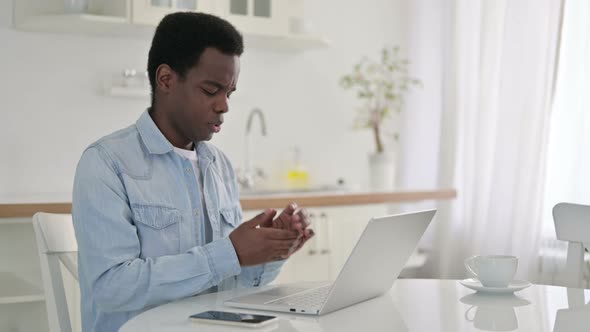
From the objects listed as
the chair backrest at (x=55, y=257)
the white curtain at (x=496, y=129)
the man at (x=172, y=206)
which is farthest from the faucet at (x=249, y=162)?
the chair backrest at (x=55, y=257)

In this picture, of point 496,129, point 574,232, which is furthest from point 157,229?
point 496,129

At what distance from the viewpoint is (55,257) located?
1545 millimetres

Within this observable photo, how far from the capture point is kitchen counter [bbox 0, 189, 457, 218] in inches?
101

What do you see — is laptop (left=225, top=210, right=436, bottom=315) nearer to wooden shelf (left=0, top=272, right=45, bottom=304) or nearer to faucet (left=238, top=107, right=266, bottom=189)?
wooden shelf (left=0, top=272, right=45, bottom=304)

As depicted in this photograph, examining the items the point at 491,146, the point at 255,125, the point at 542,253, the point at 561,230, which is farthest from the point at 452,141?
the point at 561,230

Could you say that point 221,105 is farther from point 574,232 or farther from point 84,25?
point 84,25

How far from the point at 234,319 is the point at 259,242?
0.27 m

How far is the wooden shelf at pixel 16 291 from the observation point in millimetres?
2525

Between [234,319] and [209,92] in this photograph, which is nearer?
[234,319]

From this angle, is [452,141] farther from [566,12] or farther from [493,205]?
[566,12]

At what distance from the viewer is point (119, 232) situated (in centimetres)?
150

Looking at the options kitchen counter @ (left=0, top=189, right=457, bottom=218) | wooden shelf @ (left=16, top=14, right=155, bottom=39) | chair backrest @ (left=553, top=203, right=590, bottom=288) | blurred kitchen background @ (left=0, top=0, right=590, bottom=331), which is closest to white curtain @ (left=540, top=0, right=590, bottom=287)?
blurred kitchen background @ (left=0, top=0, right=590, bottom=331)

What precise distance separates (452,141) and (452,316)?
272 centimetres

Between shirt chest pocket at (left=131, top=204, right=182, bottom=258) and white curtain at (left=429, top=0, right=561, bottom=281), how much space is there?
2310 millimetres
